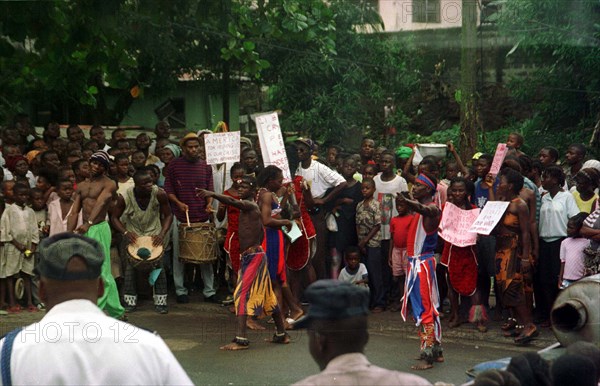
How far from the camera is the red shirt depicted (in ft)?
34.6

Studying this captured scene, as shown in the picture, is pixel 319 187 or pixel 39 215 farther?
pixel 319 187

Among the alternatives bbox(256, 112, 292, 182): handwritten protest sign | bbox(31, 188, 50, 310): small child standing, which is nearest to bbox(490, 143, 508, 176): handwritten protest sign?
bbox(256, 112, 292, 182): handwritten protest sign

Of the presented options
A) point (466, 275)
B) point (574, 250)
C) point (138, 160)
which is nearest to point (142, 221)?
point (138, 160)

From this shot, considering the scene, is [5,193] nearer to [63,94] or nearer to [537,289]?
[63,94]

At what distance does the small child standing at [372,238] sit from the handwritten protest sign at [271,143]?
3.25ft

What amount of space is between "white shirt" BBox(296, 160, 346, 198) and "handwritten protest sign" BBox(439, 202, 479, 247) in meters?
1.72

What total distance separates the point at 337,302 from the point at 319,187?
7.58 meters

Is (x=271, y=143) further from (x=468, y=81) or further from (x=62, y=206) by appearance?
(x=468, y=81)

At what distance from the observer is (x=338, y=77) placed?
47.9 feet

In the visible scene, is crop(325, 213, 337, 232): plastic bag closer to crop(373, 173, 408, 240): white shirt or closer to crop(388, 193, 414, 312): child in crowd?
crop(373, 173, 408, 240): white shirt

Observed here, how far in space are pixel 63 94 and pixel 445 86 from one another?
8608 mm

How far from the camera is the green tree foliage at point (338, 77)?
13984 millimetres

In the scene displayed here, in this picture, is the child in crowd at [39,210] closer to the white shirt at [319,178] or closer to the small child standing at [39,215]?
the small child standing at [39,215]

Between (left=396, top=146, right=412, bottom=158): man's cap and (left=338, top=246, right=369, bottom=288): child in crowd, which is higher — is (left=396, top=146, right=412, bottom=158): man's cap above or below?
above
